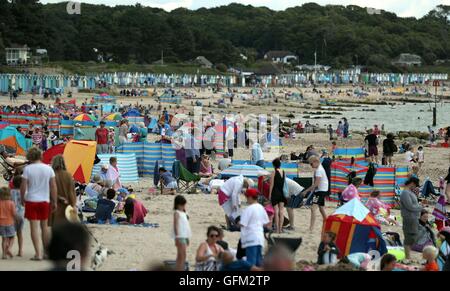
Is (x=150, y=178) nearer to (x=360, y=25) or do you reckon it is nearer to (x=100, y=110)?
(x=100, y=110)

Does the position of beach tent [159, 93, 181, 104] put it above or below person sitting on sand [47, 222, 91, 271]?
below

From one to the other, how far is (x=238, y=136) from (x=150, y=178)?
8.36 meters

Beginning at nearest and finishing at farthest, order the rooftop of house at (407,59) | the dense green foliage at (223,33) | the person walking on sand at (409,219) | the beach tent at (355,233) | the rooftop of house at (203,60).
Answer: the beach tent at (355,233) → the person walking on sand at (409,219) → the dense green foliage at (223,33) → the rooftop of house at (203,60) → the rooftop of house at (407,59)

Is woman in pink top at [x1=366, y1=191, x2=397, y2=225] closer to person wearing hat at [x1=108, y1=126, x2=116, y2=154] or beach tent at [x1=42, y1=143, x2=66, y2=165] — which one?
beach tent at [x1=42, y1=143, x2=66, y2=165]

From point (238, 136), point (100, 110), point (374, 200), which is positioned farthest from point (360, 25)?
point (374, 200)

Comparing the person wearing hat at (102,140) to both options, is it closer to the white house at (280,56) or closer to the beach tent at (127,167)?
the beach tent at (127,167)

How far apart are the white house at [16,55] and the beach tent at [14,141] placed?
57.1 m

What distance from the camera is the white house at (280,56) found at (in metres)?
125

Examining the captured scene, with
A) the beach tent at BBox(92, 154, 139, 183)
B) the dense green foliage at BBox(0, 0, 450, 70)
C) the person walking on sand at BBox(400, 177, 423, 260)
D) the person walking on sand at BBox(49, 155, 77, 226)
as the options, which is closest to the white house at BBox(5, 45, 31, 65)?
the dense green foliage at BBox(0, 0, 450, 70)

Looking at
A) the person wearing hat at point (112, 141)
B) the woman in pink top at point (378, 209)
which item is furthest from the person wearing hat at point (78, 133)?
the woman in pink top at point (378, 209)

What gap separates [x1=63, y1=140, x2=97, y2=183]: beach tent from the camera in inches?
569

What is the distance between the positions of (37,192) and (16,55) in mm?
69171

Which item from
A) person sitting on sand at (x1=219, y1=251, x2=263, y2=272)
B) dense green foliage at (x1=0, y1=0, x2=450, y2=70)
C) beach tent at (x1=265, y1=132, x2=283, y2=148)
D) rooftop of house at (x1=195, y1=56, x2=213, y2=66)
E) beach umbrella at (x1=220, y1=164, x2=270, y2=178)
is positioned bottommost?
beach tent at (x1=265, y1=132, x2=283, y2=148)

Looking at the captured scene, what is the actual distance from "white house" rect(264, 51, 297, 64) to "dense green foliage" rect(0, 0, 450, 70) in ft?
7.78
